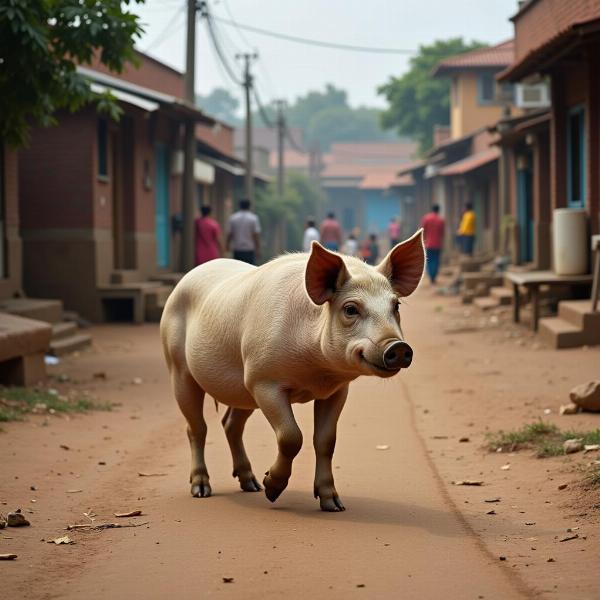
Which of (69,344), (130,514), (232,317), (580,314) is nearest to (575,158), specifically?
(580,314)

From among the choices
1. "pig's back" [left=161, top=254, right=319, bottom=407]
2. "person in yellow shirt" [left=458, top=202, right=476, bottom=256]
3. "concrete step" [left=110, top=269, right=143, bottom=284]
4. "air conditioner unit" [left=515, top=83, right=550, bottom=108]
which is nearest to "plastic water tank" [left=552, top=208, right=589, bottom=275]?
"concrete step" [left=110, top=269, right=143, bottom=284]

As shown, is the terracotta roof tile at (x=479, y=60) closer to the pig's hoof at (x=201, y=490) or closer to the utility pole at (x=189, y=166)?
the utility pole at (x=189, y=166)

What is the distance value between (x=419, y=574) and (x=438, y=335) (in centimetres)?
1302

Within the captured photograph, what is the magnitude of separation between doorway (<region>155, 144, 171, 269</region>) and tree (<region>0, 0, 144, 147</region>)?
12.2 metres

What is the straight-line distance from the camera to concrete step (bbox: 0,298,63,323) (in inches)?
613

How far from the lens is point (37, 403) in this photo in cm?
1098

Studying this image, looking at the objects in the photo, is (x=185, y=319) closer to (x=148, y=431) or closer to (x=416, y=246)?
(x=416, y=246)

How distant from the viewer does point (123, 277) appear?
20.9m

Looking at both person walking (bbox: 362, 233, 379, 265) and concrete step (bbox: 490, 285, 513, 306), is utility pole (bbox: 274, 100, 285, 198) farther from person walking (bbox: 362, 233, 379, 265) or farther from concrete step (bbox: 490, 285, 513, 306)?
concrete step (bbox: 490, 285, 513, 306)

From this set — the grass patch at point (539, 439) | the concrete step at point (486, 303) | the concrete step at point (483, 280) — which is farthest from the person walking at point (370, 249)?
the grass patch at point (539, 439)

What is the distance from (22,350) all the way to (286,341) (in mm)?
6130

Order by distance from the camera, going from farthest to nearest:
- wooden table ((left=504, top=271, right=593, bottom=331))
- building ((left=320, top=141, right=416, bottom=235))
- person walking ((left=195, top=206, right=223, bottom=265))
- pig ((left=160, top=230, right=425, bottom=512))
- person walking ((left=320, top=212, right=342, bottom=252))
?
building ((left=320, top=141, right=416, bottom=235)), person walking ((left=320, top=212, right=342, bottom=252)), person walking ((left=195, top=206, right=223, bottom=265)), wooden table ((left=504, top=271, right=593, bottom=331)), pig ((left=160, top=230, right=425, bottom=512))

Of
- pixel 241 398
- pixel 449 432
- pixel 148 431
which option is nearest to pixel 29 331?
pixel 148 431

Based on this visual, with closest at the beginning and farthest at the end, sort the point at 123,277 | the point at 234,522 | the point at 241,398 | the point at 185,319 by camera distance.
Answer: the point at 234,522
the point at 241,398
the point at 185,319
the point at 123,277
